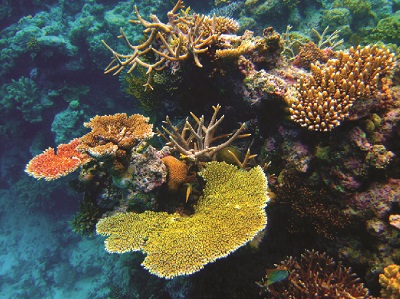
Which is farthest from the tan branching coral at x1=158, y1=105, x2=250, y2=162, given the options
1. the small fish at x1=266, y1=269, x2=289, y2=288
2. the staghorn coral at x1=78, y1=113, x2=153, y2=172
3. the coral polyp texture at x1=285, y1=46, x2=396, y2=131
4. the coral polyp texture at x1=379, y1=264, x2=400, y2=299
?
the coral polyp texture at x1=379, y1=264, x2=400, y2=299

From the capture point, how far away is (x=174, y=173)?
3.61m

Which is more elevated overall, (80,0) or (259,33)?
(80,0)

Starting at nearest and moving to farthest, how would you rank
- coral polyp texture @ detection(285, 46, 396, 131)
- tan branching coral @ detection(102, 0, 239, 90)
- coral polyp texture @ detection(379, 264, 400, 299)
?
coral polyp texture @ detection(379, 264, 400, 299), coral polyp texture @ detection(285, 46, 396, 131), tan branching coral @ detection(102, 0, 239, 90)

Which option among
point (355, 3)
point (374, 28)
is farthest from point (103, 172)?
point (355, 3)

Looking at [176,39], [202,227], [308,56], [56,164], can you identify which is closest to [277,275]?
[202,227]

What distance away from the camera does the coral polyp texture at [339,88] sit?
117 inches

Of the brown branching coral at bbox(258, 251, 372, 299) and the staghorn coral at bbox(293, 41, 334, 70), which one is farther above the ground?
the staghorn coral at bbox(293, 41, 334, 70)

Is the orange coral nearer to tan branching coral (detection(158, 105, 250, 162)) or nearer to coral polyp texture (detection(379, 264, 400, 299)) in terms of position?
tan branching coral (detection(158, 105, 250, 162))

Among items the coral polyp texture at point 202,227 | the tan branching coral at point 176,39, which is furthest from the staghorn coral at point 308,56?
the coral polyp texture at point 202,227

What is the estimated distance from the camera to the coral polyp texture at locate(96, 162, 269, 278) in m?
2.78

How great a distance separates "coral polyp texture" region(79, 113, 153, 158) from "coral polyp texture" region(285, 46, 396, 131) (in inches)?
85.5

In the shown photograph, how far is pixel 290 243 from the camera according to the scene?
3498mm

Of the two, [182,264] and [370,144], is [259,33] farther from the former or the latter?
[182,264]

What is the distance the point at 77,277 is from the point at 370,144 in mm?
11451
